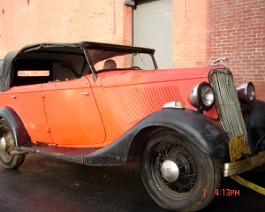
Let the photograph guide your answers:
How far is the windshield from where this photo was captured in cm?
488

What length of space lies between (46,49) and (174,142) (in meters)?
2.63

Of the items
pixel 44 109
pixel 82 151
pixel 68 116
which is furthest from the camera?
pixel 44 109

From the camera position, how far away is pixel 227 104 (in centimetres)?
396

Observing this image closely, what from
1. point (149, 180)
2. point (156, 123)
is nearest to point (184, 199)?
point (149, 180)

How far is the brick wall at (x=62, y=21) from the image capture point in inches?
422

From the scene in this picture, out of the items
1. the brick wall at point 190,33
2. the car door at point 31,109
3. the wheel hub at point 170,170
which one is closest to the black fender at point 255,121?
the wheel hub at point 170,170

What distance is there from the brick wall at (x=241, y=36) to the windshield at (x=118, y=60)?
2.77m

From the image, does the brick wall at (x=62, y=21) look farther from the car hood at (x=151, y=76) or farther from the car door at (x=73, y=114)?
the car hood at (x=151, y=76)

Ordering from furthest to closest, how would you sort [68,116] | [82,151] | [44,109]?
1. [44,109]
2. [68,116]
3. [82,151]

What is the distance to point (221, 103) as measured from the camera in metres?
3.88

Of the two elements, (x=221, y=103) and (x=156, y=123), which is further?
(x=221, y=103)

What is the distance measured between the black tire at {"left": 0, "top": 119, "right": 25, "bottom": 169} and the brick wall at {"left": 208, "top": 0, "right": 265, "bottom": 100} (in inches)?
178

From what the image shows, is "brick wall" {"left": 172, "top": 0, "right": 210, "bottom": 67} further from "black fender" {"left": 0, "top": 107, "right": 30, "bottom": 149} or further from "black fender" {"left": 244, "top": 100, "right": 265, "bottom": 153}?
"black fender" {"left": 0, "top": 107, "right": 30, "bottom": 149}

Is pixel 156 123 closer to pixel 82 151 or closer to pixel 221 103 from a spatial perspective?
pixel 221 103
